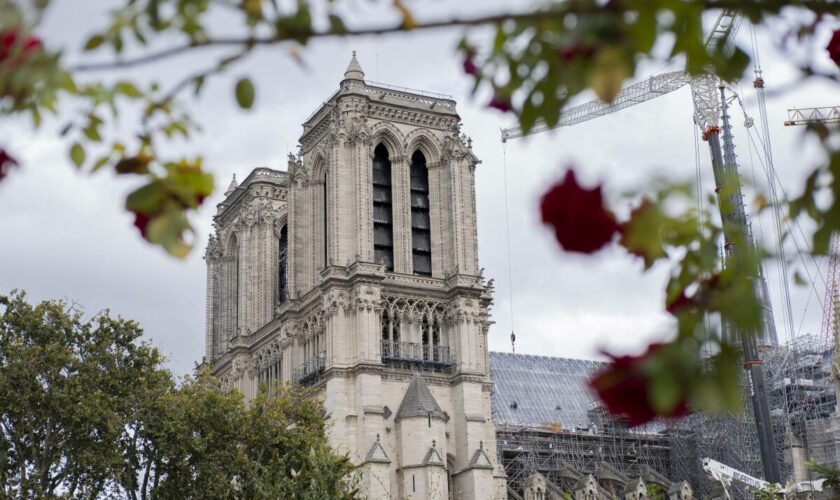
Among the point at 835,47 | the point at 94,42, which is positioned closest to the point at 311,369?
the point at 835,47

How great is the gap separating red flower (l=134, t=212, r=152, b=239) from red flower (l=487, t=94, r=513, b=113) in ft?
5.66

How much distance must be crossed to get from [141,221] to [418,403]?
190 ft

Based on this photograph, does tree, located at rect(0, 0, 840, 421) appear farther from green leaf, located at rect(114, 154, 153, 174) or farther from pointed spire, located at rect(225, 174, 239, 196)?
pointed spire, located at rect(225, 174, 239, 196)

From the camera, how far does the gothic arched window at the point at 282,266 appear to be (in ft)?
264

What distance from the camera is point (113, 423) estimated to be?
45.1 metres

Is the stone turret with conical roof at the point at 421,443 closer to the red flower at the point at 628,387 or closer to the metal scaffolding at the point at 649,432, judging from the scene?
the metal scaffolding at the point at 649,432

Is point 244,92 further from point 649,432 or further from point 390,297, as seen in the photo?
point 649,432

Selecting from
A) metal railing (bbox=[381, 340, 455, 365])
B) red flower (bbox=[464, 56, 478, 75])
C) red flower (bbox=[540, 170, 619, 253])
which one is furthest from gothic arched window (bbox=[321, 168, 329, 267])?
red flower (bbox=[540, 170, 619, 253])

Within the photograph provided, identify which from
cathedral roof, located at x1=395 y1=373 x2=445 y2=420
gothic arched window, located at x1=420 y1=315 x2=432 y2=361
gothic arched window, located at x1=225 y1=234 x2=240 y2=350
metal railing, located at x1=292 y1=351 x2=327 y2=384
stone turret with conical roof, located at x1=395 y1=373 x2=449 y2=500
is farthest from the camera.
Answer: gothic arched window, located at x1=225 y1=234 x2=240 y2=350

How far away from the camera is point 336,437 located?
61.8 m

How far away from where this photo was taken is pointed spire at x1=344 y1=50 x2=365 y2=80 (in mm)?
69750

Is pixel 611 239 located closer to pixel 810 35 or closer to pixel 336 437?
pixel 810 35

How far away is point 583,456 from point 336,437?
31926mm

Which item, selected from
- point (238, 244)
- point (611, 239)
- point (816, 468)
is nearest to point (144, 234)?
point (611, 239)
